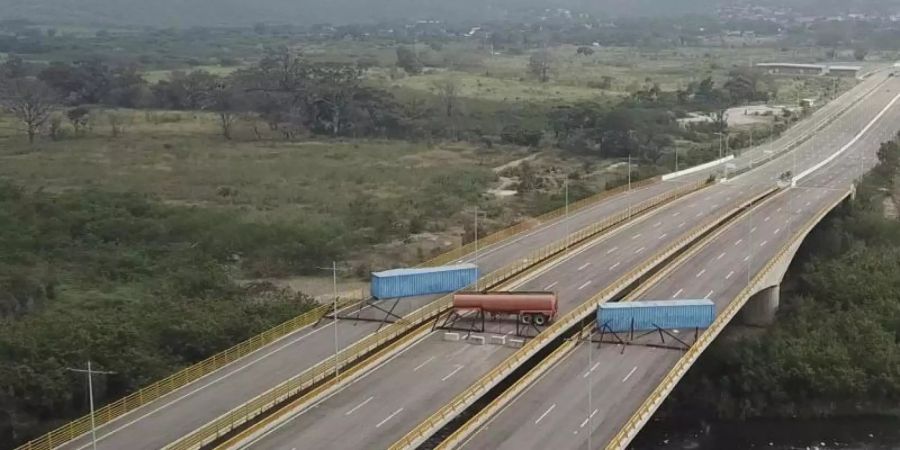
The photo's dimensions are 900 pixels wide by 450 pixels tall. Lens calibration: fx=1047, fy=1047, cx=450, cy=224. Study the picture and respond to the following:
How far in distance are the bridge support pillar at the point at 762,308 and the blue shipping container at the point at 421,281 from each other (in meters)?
18.5

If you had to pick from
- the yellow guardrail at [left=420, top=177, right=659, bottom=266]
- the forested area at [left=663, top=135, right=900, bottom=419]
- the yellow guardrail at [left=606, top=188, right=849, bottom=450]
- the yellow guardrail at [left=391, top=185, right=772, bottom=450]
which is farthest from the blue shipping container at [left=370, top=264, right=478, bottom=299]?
the yellow guardrail at [left=606, top=188, right=849, bottom=450]

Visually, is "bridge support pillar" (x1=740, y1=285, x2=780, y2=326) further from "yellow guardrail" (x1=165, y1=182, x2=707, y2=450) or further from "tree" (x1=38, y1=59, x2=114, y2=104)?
"tree" (x1=38, y1=59, x2=114, y2=104)

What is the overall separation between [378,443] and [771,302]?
35.6m

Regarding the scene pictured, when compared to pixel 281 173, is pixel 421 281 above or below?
above

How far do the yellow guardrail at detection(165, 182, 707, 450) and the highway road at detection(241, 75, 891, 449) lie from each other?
1.33 metres

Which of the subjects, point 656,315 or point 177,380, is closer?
point 177,380

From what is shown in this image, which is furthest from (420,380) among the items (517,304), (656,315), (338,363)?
(656,315)

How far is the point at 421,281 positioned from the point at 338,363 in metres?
12.6

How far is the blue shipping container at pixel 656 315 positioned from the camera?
167ft

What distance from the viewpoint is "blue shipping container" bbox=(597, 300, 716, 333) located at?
50969 mm

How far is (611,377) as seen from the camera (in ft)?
149

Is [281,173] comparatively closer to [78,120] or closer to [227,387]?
[78,120]

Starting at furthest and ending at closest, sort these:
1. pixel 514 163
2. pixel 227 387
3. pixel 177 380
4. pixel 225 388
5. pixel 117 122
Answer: pixel 117 122
pixel 514 163
pixel 177 380
pixel 227 387
pixel 225 388

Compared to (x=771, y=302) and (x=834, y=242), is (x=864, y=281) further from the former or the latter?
(x=834, y=242)
